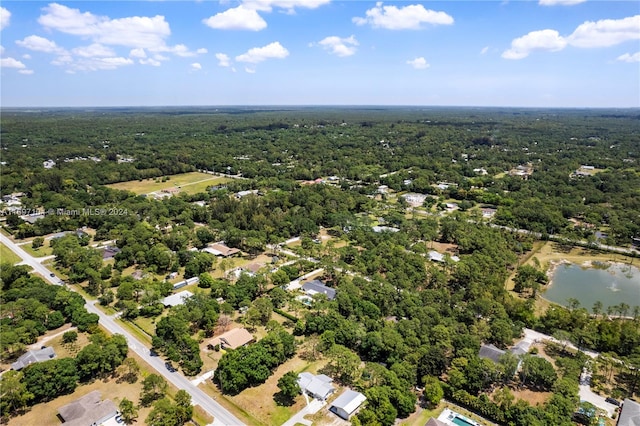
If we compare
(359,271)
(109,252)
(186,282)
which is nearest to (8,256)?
(109,252)

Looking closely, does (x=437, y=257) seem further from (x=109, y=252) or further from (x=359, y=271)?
(x=109, y=252)

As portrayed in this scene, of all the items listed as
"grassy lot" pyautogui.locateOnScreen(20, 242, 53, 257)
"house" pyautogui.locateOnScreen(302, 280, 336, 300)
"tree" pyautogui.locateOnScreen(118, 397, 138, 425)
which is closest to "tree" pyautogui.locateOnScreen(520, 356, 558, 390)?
"house" pyautogui.locateOnScreen(302, 280, 336, 300)

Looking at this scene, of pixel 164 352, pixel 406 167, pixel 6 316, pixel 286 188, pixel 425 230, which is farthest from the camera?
pixel 406 167

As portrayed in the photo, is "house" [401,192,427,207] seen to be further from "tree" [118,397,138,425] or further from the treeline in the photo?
"tree" [118,397,138,425]

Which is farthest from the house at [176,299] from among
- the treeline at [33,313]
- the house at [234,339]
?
the house at [234,339]

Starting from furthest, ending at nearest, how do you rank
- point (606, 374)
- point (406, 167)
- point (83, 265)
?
point (406, 167) → point (83, 265) → point (606, 374)

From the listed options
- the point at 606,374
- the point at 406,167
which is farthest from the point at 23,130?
the point at 606,374

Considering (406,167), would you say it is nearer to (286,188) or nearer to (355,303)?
(286,188)
